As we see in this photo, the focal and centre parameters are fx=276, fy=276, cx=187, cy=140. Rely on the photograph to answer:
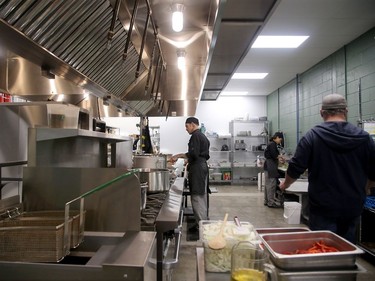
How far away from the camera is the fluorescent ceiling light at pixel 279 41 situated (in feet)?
13.4

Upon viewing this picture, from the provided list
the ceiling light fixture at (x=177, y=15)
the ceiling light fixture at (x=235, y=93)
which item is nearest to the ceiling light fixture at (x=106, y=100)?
the ceiling light fixture at (x=177, y=15)

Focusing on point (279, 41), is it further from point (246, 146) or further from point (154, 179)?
point (246, 146)

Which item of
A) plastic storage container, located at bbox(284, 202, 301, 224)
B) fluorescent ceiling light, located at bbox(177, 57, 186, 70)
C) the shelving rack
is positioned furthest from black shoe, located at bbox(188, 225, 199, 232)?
the shelving rack

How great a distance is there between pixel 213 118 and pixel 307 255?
8125mm

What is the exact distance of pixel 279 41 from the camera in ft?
13.9

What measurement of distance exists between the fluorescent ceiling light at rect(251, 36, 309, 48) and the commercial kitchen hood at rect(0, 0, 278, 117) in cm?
128

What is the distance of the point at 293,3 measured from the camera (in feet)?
10.3

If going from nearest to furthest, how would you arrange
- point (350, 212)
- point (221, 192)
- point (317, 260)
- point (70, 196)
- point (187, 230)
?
point (317, 260) < point (70, 196) < point (350, 212) < point (187, 230) < point (221, 192)

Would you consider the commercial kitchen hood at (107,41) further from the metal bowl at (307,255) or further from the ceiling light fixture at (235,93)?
the ceiling light fixture at (235,93)

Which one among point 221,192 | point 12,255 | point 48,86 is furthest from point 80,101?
point 221,192

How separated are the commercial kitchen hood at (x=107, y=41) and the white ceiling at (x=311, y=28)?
0.63 meters

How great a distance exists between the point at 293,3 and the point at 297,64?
2.48 meters

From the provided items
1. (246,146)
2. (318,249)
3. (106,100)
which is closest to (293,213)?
(106,100)

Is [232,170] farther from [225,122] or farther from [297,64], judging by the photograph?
[297,64]
